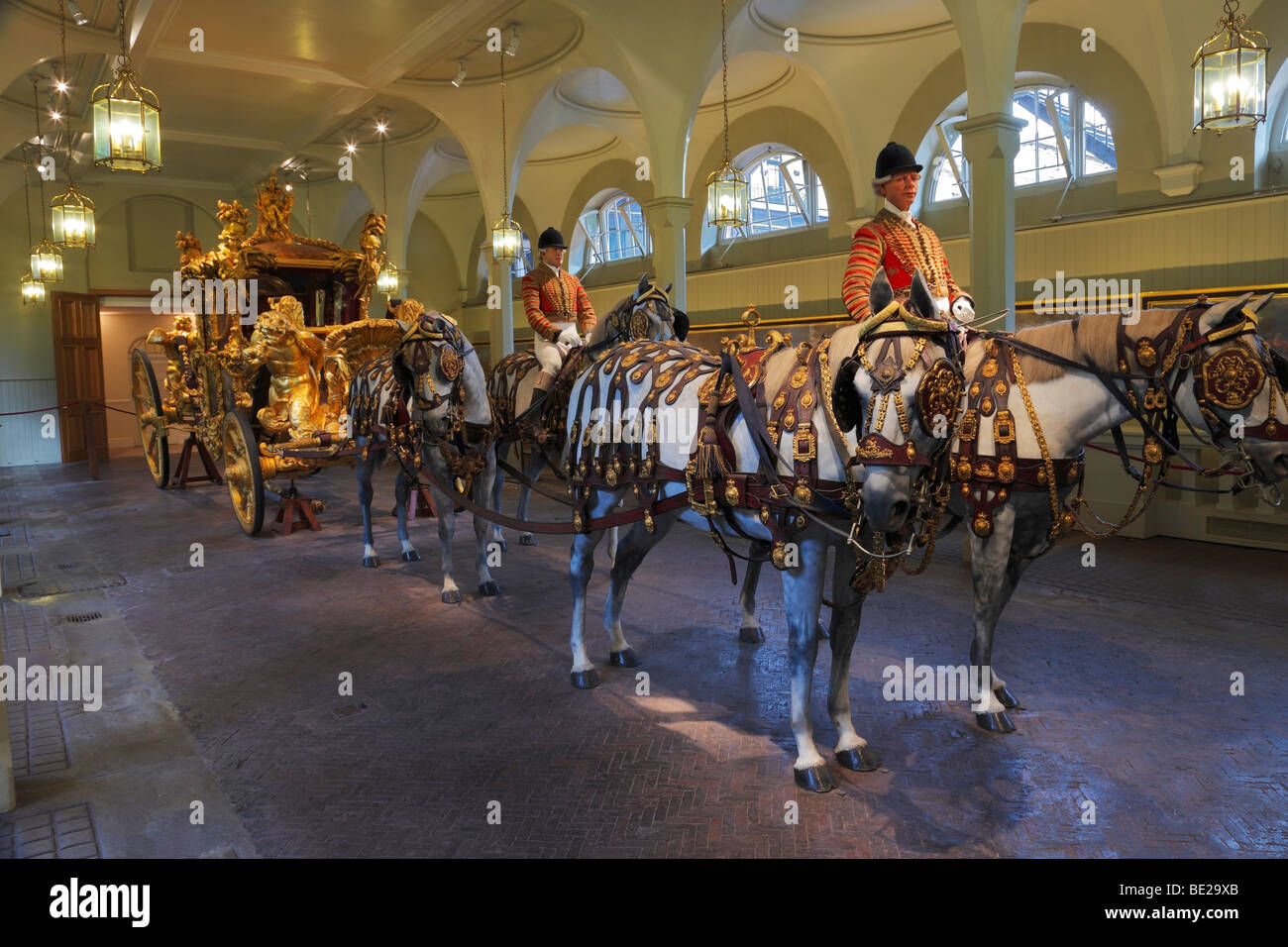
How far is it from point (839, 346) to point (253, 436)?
7239mm

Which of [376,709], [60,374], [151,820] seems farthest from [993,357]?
[60,374]

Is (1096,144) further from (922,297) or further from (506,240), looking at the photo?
(922,297)

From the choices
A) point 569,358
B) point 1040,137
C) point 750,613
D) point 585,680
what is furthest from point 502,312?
point 585,680

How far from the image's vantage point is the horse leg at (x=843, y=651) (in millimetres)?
3859

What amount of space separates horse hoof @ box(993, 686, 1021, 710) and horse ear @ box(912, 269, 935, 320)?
246cm

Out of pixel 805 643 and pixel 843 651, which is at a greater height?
pixel 805 643

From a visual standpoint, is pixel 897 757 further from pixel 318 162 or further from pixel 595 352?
pixel 318 162

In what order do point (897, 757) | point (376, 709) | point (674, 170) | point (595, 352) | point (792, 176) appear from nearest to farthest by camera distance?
point (897, 757) → point (376, 709) → point (595, 352) → point (674, 170) → point (792, 176)

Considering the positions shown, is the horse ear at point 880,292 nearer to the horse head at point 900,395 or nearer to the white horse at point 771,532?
the horse head at point 900,395

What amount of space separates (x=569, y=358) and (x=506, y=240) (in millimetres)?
6136

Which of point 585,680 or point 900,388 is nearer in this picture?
point 900,388

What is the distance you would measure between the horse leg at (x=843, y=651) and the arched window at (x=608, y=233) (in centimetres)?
1634

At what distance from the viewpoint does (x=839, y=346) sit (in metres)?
3.34

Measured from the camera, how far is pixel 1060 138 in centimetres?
1186
